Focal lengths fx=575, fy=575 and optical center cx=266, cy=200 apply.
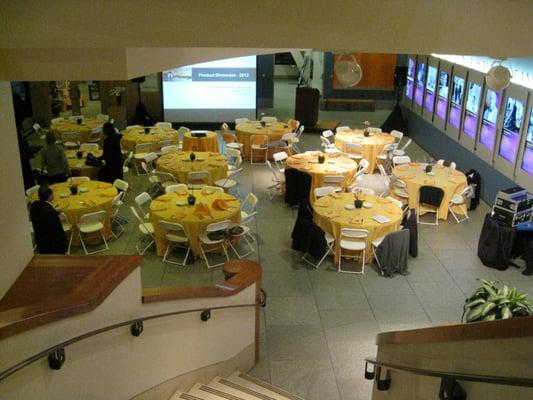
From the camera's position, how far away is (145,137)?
1252 cm

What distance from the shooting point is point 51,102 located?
56.4ft

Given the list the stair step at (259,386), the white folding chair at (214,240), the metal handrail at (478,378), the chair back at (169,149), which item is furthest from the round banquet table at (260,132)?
the metal handrail at (478,378)

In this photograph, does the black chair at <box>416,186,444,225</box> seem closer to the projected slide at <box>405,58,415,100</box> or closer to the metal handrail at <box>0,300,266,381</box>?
the metal handrail at <box>0,300,266,381</box>

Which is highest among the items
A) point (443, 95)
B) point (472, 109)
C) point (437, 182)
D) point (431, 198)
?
point (443, 95)

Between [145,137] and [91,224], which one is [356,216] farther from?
[145,137]

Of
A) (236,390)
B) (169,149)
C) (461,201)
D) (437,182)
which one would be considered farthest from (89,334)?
(169,149)

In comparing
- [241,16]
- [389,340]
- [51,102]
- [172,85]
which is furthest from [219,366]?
[51,102]

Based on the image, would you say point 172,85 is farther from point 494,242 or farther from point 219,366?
point 219,366

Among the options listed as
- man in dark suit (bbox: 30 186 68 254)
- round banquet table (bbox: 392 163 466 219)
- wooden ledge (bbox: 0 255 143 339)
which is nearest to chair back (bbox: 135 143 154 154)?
round banquet table (bbox: 392 163 466 219)

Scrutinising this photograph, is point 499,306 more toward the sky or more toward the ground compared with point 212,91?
more toward the ground

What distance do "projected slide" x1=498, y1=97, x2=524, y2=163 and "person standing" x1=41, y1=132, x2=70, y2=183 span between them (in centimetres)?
762

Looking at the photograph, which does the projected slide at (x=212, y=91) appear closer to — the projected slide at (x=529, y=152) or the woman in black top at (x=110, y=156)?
the woman in black top at (x=110, y=156)

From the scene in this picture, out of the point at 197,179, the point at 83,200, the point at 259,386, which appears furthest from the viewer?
the point at 197,179

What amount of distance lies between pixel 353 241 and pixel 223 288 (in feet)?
11.0
